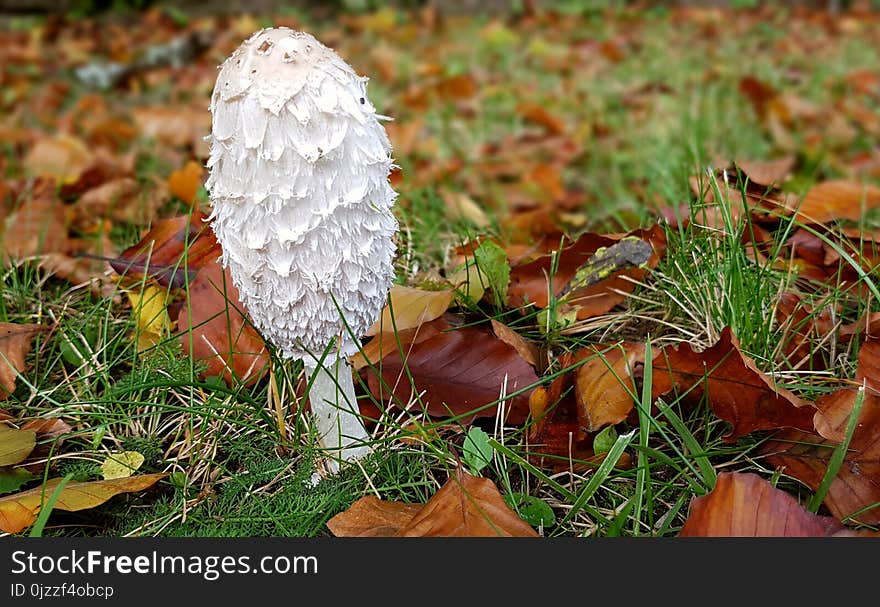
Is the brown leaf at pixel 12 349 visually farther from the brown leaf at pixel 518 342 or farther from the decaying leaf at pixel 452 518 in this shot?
the brown leaf at pixel 518 342

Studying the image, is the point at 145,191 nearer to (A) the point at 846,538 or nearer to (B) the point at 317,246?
(B) the point at 317,246

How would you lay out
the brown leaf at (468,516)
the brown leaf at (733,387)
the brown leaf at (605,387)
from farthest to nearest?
the brown leaf at (605,387), the brown leaf at (733,387), the brown leaf at (468,516)

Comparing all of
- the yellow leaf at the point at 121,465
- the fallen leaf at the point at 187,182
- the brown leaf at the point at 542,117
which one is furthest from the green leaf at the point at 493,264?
the brown leaf at the point at 542,117

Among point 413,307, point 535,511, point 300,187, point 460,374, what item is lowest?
point 535,511

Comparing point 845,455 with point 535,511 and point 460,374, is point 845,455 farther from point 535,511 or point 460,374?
point 460,374

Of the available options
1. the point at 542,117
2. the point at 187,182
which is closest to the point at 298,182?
the point at 187,182

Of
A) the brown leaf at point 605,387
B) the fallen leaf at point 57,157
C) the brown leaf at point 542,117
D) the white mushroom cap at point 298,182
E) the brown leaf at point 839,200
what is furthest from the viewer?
the brown leaf at point 542,117

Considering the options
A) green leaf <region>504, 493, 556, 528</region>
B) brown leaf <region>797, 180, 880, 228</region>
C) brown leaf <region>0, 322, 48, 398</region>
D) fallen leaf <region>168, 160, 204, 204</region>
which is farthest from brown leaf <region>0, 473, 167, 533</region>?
brown leaf <region>797, 180, 880, 228</region>

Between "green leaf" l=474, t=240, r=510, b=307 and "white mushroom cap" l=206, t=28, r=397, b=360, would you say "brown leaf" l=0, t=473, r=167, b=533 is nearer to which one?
"white mushroom cap" l=206, t=28, r=397, b=360
